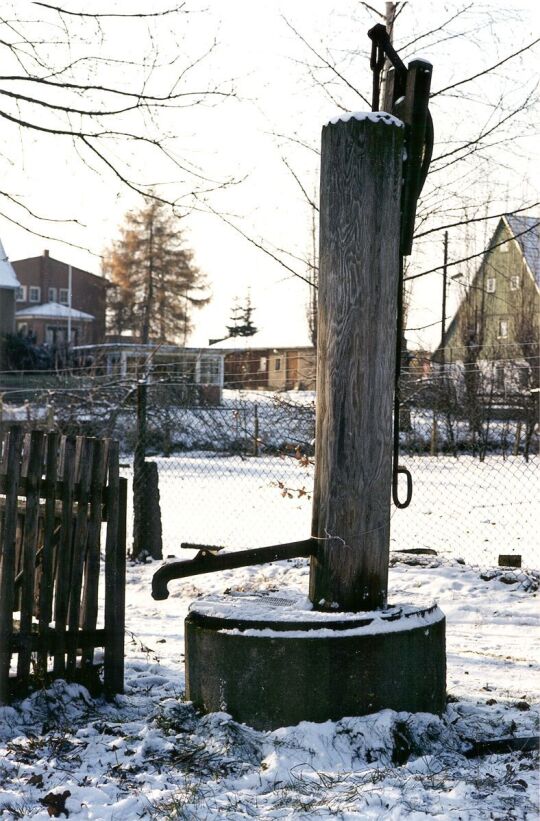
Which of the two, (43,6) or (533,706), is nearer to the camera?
(533,706)

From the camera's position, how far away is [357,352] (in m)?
4.33

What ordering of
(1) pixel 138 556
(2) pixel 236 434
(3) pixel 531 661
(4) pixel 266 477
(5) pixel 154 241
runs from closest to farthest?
(3) pixel 531 661 < (1) pixel 138 556 < (4) pixel 266 477 < (2) pixel 236 434 < (5) pixel 154 241

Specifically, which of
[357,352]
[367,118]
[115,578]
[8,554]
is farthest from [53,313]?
[357,352]

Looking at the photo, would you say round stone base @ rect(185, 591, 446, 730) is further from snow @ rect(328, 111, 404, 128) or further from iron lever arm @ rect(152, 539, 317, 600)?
snow @ rect(328, 111, 404, 128)

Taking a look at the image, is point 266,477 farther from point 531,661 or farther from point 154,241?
point 154,241

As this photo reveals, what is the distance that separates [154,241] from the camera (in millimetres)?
49625

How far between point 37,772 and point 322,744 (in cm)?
120

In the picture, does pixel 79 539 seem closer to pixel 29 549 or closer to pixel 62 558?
pixel 62 558

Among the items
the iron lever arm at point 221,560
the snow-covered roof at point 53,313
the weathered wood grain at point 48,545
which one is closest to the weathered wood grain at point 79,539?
the weathered wood grain at point 48,545

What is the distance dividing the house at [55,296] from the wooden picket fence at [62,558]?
5446 centimetres

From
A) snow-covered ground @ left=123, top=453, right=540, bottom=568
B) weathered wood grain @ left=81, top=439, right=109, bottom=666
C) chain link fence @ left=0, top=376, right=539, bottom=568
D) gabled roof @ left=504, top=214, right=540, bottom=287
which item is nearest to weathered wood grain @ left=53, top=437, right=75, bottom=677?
weathered wood grain @ left=81, top=439, right=109, bottom=666

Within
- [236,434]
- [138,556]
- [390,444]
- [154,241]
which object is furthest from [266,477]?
[154,241]

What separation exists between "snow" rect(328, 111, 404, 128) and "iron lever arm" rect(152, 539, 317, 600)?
6.71 ft

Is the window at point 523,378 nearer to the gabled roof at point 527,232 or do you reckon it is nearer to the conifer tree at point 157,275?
the gabled roof at point 527,232
